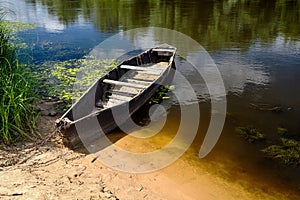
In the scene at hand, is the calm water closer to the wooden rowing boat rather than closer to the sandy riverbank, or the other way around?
the sandy riverbank

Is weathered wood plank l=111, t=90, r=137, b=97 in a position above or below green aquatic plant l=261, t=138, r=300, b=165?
above

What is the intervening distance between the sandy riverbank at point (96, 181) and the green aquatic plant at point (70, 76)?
249 centimetres

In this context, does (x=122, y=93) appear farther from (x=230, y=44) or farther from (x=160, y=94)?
(x=230, y=44)

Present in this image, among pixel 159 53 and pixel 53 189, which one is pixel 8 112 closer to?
pixel 53 189

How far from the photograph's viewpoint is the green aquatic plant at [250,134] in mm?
6668

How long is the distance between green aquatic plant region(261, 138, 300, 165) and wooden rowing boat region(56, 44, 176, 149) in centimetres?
325

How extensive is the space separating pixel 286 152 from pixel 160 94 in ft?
12.5

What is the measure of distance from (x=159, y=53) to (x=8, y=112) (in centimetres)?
660

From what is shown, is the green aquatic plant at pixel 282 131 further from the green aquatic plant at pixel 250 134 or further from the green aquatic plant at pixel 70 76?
the green aquatic plant at pixel 70 76

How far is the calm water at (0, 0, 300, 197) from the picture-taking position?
630 cm

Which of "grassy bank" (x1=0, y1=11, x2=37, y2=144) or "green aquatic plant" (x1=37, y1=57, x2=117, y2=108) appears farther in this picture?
"green aquatic plant" (x1=37, y1=57, x2=117, y2=108)

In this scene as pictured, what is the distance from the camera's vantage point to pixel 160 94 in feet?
28.4

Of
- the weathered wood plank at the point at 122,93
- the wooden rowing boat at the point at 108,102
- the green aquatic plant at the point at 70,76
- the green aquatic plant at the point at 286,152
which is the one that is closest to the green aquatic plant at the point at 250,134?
the green aquatic plant at the point at 286,152

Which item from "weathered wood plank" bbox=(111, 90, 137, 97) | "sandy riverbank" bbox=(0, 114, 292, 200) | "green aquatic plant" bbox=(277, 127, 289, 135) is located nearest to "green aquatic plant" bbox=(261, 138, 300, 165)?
"green aquatic plant" bbox=(277, 127, 289, 135)
